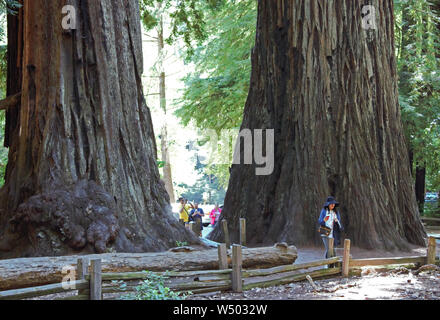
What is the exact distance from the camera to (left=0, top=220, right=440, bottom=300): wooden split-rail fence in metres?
7.19

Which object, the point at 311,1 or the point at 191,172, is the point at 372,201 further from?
the point at 191,172

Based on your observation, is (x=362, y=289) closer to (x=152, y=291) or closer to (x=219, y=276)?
(x=219, y=276)

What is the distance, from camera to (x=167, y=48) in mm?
36750

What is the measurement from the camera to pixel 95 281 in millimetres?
7211

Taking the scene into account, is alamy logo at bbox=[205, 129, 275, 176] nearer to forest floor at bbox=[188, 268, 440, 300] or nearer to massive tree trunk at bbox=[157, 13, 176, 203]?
forest floor at bbox=[188, 268, 440, 300]

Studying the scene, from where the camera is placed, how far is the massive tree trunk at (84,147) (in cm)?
1048

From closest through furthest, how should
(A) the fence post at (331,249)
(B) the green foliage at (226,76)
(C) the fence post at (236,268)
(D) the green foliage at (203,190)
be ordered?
(C) the fence post at (236,268) < (A) the fence post at (331,249) < (B) the green foliage at (226,76) < (D) the green foliage at (203,190)

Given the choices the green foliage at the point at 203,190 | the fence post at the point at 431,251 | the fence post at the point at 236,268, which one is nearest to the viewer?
the fence post at the point at 236,268

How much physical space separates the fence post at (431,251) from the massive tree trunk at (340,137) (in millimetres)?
2837

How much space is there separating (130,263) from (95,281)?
4.94ft

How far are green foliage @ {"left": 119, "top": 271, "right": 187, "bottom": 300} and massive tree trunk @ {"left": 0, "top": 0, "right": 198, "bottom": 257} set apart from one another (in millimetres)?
2655

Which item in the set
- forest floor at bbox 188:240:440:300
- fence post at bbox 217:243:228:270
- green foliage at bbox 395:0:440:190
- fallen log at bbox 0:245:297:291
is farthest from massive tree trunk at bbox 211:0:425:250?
green foliage at bbox 395:0:440:190

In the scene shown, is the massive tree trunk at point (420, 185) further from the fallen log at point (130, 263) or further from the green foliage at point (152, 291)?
the green foliage at point (152, 291)

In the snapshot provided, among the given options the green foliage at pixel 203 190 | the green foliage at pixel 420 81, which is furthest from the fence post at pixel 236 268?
the green foliage at pixel 203 190
